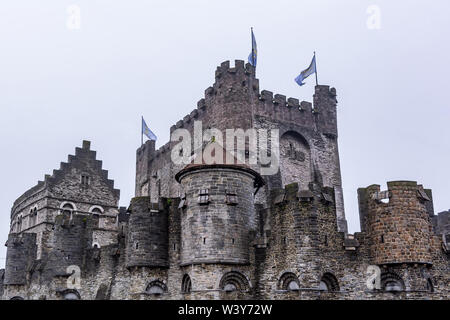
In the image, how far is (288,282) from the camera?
2291 cm

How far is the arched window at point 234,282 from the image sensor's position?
2386 centimetres

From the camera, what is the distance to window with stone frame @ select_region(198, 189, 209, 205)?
2438 centimetres

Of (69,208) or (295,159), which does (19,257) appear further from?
(295,159)

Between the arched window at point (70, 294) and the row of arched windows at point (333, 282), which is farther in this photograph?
the arched window at point (70, 294)

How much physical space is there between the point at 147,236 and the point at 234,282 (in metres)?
4.97

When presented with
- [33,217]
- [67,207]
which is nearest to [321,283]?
[67,207]

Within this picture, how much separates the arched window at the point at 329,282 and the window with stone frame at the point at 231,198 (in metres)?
4.82

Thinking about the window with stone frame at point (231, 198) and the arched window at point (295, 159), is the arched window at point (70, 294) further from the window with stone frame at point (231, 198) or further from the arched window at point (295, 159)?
the arched window at point (295, 159)

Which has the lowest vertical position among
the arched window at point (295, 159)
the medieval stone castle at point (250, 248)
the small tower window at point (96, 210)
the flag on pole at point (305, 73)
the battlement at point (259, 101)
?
the medieval stone castle at point (250, 248)

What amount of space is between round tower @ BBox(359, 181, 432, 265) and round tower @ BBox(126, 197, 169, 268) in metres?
9.25

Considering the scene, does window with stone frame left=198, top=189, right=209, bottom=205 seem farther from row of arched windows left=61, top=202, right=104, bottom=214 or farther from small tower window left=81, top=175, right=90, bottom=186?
small tower window left=81, top=175, right=90, bottom=186

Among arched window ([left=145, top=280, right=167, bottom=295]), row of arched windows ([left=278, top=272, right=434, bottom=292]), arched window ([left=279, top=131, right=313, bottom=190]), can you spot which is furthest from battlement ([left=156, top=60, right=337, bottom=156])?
row of arched windows ([left=278, top=272, right=434, bottom=292])

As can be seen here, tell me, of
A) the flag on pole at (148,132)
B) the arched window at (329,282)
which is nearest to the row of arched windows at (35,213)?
the flag on pole at (148,132)

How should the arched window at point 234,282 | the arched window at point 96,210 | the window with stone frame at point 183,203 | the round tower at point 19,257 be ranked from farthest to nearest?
the arched window at point 96,210 < the round tower at point 19,257 < the window with stone frame at point 183,203 < the arched window at point 234,282
